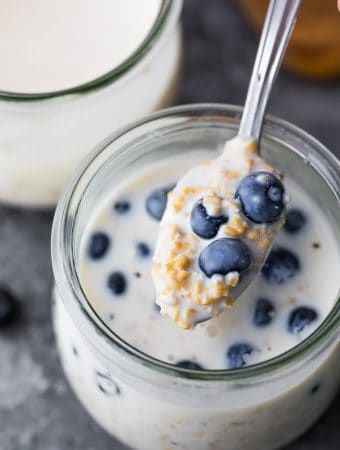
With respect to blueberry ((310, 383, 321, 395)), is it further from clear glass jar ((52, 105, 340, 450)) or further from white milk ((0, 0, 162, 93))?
white milk ((0, 0, 162, 93))

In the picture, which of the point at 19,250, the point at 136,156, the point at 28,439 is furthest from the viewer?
the point at 19,250

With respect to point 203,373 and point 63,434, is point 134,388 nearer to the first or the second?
point 203,373

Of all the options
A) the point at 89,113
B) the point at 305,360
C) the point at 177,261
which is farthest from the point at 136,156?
the point at 305,360

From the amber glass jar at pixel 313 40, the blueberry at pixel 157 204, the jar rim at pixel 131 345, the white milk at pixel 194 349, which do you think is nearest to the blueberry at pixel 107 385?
the white milk at pixel 194 349

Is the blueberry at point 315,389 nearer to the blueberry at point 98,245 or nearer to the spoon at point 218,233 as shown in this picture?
the spoon at point 218,233

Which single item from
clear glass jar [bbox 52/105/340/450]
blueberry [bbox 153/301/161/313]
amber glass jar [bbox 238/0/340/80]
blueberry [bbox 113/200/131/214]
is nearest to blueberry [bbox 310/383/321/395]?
clear glass jar [bbox 52/105/340/450]

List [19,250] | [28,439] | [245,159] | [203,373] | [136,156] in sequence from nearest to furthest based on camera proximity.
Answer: [203,373]
[245,159]
[136,156]
[28,439]
[19,250]

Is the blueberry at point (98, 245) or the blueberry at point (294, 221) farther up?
the blueberry at point (294, 221)
